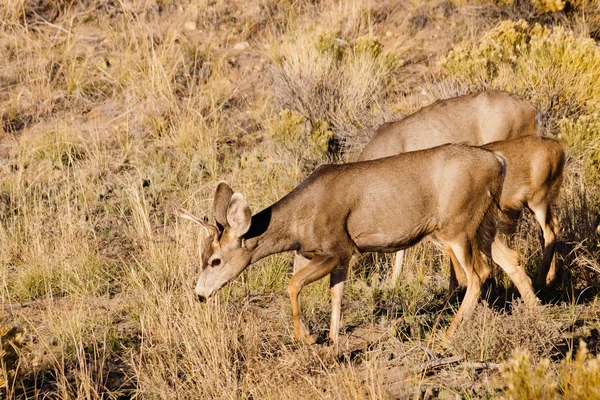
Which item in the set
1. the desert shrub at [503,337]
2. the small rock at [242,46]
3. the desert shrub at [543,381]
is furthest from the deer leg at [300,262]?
the small rock at [242,46]

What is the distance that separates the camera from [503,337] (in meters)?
6.67

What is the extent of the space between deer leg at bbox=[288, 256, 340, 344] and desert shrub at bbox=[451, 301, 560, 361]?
1.21 meters

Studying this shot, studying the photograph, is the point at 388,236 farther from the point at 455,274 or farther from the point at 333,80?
the point at 333,80

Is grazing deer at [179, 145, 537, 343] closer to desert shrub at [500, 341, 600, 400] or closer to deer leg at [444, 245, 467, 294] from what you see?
deer leg at [444, 245, 467, 294]

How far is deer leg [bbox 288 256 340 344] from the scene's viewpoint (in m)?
7.23

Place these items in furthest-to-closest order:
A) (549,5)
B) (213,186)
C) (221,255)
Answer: (549,5) < (213,186) < (221,255)

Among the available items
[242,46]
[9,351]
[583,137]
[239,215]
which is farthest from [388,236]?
[242,46]

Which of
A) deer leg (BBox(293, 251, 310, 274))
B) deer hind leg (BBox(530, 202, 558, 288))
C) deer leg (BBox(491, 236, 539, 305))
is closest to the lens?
deer leg (BBox(491, 236, 539, 305))

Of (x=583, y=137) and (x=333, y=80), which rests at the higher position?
(x=583, y=137)

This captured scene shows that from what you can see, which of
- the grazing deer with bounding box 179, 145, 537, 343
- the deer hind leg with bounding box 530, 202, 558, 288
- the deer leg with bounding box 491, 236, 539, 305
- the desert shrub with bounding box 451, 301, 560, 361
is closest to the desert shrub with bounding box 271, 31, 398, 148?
the deer hind leg with bounding box 530, 202, 558, 288

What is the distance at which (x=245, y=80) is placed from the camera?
48.7 ft

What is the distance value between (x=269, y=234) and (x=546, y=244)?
304 cm

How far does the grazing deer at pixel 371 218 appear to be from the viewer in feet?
24.2

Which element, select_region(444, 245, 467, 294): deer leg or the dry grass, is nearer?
the dry grass
